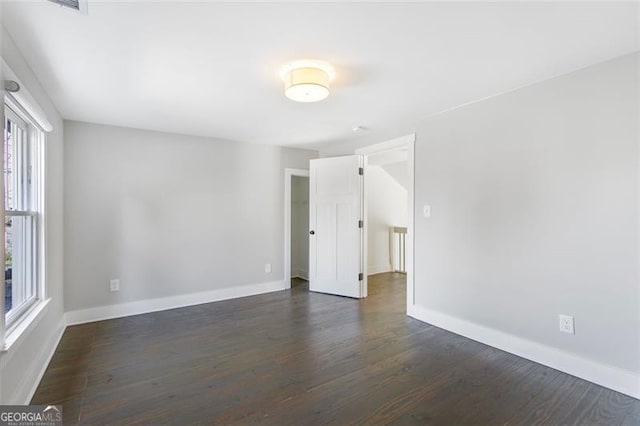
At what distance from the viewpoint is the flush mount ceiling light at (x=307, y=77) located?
205 cm

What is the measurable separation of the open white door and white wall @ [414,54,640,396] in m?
1.18

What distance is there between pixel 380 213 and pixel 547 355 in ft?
12.6

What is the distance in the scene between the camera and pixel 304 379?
2170 mm

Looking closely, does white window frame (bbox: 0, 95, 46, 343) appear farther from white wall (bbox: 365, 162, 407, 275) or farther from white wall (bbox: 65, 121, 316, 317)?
white wall (bbox: 365, 162, 407, 275)

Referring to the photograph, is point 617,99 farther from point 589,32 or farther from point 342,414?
point 342,414

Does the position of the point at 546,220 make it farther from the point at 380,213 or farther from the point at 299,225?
the point at 299,225

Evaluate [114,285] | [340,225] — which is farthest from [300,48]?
[114,285]

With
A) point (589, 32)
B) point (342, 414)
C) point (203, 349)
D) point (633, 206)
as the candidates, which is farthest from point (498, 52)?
point (203, 349)

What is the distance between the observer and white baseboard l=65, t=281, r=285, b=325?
3.31 metres

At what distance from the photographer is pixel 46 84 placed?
237 centimetres

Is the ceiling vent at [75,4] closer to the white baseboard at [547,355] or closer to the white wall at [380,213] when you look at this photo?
the white baseboard at [547,355]

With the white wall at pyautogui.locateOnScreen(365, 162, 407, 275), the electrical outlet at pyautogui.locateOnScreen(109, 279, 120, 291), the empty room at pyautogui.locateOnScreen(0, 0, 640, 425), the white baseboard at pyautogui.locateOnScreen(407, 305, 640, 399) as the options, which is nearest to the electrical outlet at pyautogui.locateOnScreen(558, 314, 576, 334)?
the empty room at pyautogui.locateOnScreen(0, 0, 640, 425)

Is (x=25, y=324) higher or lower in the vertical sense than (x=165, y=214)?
lower

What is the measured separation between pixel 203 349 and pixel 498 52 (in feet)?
10.4
